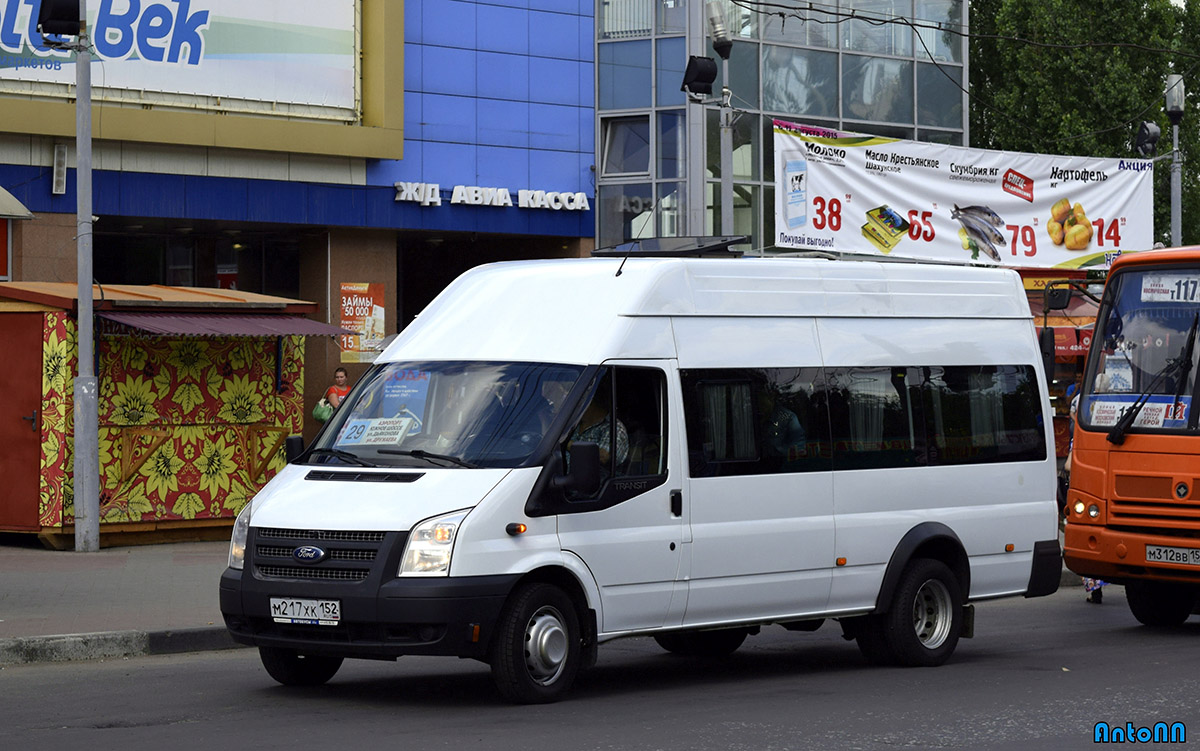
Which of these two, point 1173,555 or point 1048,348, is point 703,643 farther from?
point 1048,348

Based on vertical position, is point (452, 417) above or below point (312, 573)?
above

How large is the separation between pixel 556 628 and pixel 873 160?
14808 mm

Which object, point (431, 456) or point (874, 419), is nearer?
point (431, 456)

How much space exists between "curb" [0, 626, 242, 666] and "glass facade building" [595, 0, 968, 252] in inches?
619

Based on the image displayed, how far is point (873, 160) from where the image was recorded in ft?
75.4

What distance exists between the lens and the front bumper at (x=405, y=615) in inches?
348

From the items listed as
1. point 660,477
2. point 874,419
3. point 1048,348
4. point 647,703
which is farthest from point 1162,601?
point 647,703

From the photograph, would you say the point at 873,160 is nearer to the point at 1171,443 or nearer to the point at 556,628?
the point at 1171,443

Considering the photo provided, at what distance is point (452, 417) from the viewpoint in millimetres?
9641

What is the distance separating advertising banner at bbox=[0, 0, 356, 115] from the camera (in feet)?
73.1

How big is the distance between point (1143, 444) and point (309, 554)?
6982 millimetres

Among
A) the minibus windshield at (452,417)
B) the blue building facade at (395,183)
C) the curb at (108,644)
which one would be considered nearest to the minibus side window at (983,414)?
the minibus windshield at (452,417)

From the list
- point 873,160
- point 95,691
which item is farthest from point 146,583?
point 873,160

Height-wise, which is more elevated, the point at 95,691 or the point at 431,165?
the point at 431,165
